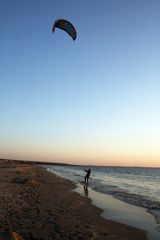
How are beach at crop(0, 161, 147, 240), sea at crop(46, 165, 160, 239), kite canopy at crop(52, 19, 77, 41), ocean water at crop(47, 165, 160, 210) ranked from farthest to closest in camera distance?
ocean water at crop(47, 165, 160, 210) → sea at crop(46, 165, 160, 239) → kite canopy at crop(52, 19, 77, 41) → beach at crop(0, 161, 147, 240)

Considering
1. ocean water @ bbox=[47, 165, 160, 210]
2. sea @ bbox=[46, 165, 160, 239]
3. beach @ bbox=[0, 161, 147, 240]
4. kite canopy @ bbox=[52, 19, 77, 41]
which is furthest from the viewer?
ocean water @ bbox=[47, 165, 160, 210]

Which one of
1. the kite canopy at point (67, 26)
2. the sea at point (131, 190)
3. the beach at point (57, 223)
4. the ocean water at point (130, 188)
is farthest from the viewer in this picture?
the ocean water at point (130, 188)

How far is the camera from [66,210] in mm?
14539

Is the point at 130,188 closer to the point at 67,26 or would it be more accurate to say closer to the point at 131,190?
the point at 131,190

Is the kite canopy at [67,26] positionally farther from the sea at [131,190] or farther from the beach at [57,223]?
the sea at [131,190]

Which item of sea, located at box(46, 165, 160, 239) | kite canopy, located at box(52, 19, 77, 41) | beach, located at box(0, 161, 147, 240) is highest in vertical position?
kite canopy, located at box(52, 19, 77, 41)

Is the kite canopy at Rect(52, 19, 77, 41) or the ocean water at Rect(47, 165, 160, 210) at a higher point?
the kite canopy at Rect(52, 19, 77, 41)

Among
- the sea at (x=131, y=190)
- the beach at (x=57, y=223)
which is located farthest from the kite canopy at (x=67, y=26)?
the sea at (x=131, y=190)

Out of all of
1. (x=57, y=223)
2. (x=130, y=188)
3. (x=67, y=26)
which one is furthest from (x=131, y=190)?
(x=57, y=223)

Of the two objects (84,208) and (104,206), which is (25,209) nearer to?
(84,208)

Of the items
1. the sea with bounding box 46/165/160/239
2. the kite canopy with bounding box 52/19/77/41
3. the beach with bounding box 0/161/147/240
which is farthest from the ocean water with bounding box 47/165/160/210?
the kite canopy with bounding box 52/19/77/41

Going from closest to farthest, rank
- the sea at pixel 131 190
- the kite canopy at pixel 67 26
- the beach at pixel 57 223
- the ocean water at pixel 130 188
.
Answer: the beach at pixel 57 223 → the kite canopy at pixel 67 26 → the sea at pixel 131 190 → the ocean water at pixel 130 188

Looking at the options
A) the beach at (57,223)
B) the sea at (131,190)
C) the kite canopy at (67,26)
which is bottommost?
the beach at (57,223)

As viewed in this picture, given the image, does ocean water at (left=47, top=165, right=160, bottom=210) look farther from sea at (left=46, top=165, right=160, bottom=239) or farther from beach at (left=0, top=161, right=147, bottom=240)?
beach at (left=0, top=161, right=147, bottom=240)
